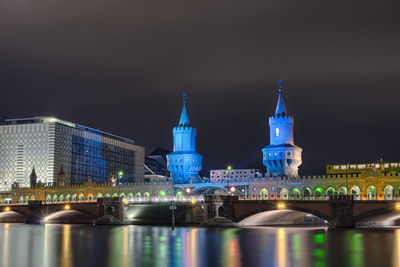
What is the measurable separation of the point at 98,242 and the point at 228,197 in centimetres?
3426

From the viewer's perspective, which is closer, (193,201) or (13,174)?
(193,201)

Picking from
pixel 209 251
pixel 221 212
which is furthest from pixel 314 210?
pixel 209 251

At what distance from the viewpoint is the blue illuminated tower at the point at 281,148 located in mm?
117188

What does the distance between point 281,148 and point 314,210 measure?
117 feet

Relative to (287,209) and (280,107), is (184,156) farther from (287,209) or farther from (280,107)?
(287,209)

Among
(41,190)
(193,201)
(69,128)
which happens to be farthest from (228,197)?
(69,128)

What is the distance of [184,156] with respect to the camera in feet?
443

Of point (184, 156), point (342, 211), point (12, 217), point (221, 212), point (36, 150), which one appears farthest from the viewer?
point (36, 150)

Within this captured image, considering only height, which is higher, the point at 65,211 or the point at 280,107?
the point at 280,107

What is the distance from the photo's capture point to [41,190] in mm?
149125

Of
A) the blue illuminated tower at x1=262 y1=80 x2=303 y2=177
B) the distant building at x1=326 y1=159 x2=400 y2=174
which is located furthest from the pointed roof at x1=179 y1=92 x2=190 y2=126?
the distant building at x1=326 y1=159 x2=400 y2=174

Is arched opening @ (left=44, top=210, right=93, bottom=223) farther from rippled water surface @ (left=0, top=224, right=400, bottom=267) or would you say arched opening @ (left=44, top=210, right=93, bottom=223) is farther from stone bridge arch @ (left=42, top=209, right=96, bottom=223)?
rippled water surface @ (left=0, top=224, right=400, bottom=267)

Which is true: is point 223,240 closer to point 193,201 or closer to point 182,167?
point 193,201

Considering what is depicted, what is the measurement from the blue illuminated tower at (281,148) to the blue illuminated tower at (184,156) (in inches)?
901
